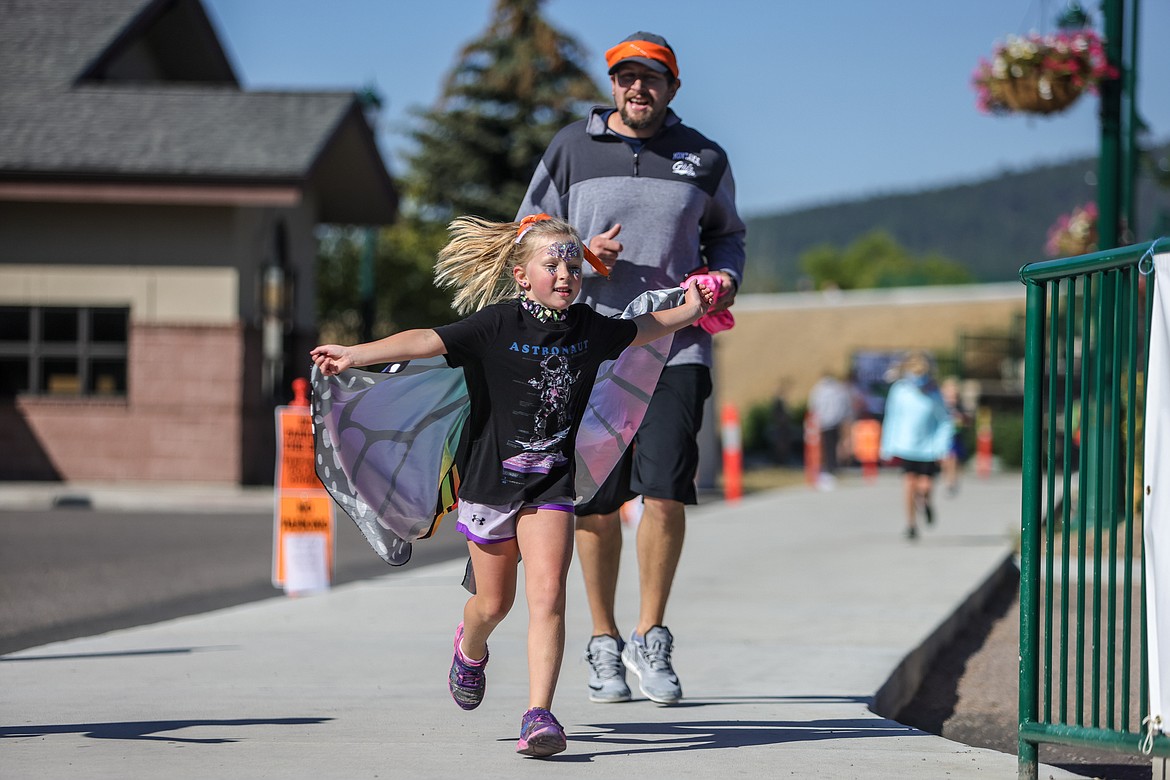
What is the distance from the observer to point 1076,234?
46.5ft

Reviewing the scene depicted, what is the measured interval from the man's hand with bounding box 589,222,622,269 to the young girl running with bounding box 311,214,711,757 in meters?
0.56

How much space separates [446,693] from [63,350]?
54.5 ft

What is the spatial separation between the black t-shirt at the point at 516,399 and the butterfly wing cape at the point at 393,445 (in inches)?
11.5

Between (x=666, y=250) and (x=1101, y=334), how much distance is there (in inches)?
69.2

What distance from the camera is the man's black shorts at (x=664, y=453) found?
207 inches

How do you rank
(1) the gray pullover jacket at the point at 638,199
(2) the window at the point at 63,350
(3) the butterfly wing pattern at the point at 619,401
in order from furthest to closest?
1. (2) the window at the point at 63,350
2. (1) the gray pullover jacket at the point at 638,199
3. (3) the butterfly wing pattern at the point at 619,401

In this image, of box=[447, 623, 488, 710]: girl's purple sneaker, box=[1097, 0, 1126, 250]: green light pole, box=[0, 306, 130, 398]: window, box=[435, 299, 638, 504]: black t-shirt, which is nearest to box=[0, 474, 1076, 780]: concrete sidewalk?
box=[447, 623, 488, 710]: girl's purple sneaker

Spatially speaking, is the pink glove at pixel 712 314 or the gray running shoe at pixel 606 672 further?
the gray running shoe at pixel 606 672

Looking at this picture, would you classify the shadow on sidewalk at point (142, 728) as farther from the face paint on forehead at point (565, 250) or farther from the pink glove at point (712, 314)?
the pink glove at point (712, 314)

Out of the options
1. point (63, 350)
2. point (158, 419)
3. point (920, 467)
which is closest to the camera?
point (920, 467)

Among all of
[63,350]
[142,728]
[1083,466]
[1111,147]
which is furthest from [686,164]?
[63,350]

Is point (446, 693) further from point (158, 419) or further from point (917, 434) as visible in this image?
point (158, 419)

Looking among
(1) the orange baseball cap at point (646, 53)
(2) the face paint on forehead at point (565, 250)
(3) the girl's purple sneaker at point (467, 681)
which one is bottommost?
(3) the girl's purple sneaker at point (467, 681)

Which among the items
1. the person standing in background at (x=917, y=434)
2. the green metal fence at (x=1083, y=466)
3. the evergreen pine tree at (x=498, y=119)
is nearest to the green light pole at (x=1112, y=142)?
the person standing in background at (x=917, y=434)
